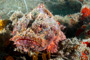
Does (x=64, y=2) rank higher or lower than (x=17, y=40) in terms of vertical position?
higher

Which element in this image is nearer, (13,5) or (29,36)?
(29,36)

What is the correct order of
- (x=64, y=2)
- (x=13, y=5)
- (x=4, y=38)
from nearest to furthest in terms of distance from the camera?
(x=4, y=38)
(x=13, y=5)
(x=64, y=2)

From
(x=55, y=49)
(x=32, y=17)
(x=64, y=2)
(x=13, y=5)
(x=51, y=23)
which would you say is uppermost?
(x=64, y=2)

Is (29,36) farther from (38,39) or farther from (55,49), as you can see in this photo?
(55,49)

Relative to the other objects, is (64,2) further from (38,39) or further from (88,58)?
(38,39)

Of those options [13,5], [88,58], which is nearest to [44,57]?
[88,58]

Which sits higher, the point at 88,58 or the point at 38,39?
the point at 38,39

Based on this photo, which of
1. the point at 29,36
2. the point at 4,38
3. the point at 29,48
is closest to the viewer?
the point at 29,36

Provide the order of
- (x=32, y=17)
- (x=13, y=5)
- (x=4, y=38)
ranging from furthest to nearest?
(x=13, y=5)
(x=4, y=38)
(x=32, y=17)

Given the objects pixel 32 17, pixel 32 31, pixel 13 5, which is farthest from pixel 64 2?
pixel 32 31
